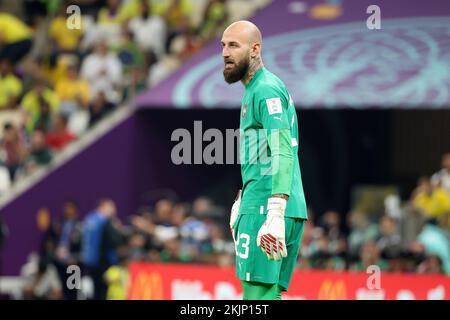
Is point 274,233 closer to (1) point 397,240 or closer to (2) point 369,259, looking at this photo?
(2) point 369,259

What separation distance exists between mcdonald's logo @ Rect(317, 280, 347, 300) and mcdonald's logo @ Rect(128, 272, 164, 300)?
2083mm

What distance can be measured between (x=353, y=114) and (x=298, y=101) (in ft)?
11.3

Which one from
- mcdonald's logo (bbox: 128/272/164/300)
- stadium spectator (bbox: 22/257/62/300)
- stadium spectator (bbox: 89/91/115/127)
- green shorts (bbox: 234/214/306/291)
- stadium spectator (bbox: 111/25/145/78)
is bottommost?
green shorts (bbox: 234/214/306/291)

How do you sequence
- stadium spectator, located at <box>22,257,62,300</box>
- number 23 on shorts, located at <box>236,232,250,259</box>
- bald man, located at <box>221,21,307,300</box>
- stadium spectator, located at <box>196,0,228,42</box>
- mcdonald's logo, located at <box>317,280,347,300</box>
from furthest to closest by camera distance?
stadium spectator, located at <box>196,0,228,42</box> < stadium spectator, located at <box>22,257,62,300</box> < mcdonald's logo, located at <box>317,280,347,300</box> < number 23 on shorts, located at <box>236,232,250,259</box> < bald man, located at <box>221,21,307,300</box>

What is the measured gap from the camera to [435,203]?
17.0 metres

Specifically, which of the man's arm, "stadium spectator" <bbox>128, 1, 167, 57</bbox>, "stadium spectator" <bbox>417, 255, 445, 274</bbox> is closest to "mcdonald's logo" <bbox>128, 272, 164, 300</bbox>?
"stadium spectator" <bbox>417, 255, 445, 274</bbox>

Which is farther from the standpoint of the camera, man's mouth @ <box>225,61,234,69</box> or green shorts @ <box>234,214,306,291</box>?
man's mouth @ <box>225,61,234,69</box>

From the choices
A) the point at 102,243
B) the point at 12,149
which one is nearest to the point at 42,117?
the point at 12,149

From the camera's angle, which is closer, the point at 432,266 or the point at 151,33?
the point at 432,266

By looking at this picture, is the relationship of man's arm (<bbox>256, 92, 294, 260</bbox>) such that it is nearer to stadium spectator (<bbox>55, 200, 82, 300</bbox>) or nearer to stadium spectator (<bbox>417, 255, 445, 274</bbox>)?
stadium spectator (<bbox>417, 255, 445, 274</bbox>)

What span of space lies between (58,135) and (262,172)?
13228 mm

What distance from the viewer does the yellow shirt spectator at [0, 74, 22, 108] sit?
21.7 metres
